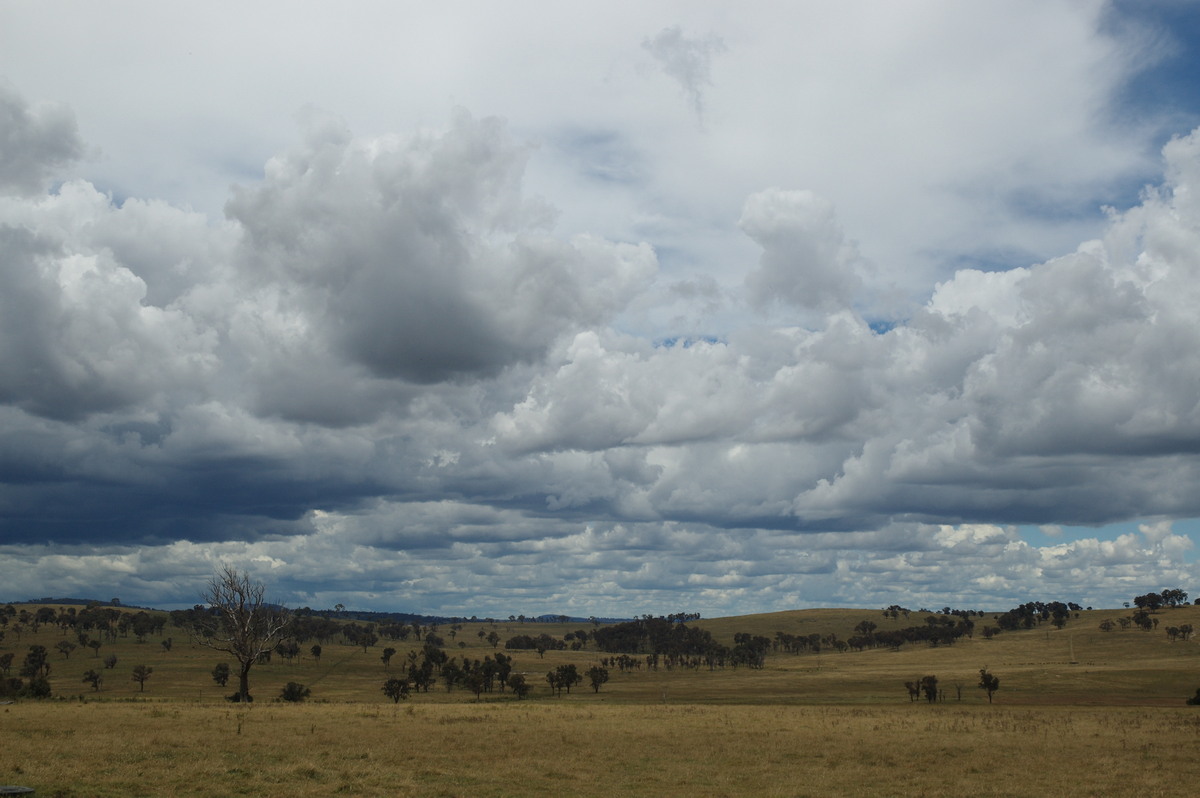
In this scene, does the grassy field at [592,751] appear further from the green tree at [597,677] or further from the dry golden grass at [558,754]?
the green tree at [597,677]

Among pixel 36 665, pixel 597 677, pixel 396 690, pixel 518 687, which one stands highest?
pixel 396 690

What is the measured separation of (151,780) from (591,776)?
1532 cm

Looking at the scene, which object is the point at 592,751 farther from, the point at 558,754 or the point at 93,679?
the point at 93,679

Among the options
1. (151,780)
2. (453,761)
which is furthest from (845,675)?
(151,780)

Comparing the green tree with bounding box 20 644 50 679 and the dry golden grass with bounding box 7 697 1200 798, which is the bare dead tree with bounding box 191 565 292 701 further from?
the green tree with bounding box 20 644 50 679

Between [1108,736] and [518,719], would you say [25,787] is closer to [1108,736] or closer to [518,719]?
[518,719]

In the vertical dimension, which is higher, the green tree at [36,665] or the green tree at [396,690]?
the green tree at [396,690]

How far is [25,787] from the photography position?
81.6 ft

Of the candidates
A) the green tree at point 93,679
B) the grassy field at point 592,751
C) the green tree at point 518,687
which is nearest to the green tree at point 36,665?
the green tree at point 93,679

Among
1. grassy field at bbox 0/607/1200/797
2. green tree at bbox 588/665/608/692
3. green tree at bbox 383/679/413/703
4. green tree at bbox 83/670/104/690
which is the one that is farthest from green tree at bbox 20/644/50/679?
grassy field at bbox 0/607/1200/797

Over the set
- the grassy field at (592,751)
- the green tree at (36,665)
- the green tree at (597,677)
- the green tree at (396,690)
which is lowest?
the green tree at (597,677)

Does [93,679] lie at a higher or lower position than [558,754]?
lower

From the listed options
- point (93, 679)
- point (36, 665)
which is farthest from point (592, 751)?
point (36, 665)

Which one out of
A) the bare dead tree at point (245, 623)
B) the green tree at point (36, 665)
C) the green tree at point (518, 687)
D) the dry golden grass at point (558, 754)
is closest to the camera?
the dry golden grass at point (558, 754)
